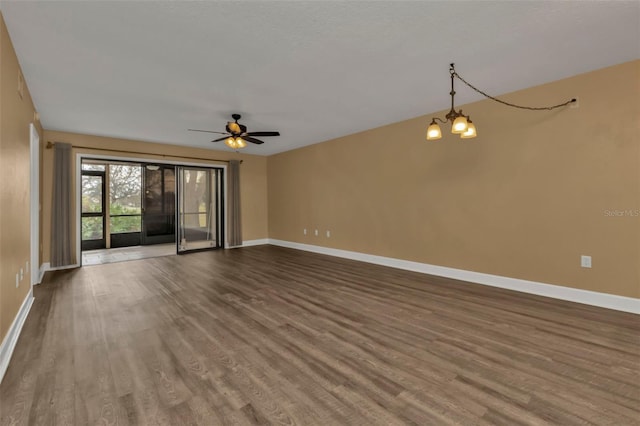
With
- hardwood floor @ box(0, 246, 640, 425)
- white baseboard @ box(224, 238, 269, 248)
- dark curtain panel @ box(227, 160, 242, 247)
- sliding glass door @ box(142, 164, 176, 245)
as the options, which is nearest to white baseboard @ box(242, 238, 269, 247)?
white baseboard @ box(224, 238, 269, 248)

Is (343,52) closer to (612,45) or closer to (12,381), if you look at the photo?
(612,45)

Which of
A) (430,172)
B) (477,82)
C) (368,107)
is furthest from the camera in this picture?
(430,172)

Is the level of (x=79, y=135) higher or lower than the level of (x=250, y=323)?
higher

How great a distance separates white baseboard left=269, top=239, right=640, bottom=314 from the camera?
3127 millimetres

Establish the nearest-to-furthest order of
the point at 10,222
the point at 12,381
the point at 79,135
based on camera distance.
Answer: the point at 12,381
the point at 10,222
the point at 79,135

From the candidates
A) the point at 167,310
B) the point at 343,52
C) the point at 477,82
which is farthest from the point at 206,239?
the point at 477,82

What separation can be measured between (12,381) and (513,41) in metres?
4.77

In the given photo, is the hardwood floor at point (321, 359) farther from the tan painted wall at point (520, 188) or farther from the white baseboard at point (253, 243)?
the white baseboard at point (253, 243)

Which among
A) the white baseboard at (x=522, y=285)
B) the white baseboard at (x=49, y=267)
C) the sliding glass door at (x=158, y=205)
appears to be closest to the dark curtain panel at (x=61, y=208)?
the white baseboard at (x=49, y=267)

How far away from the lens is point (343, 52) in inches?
109

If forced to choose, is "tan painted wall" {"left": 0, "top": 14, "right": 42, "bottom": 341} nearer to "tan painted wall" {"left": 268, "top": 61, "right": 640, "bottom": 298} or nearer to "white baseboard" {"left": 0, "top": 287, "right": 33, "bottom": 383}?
"white baseboard" {"left": 0, "top": 287, "right": 33, "bottom": 383}

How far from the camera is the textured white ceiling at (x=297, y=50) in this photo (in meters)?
2.19

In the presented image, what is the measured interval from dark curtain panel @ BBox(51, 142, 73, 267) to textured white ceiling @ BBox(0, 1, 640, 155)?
120 centimetres

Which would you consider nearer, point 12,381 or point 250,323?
point 12,381
